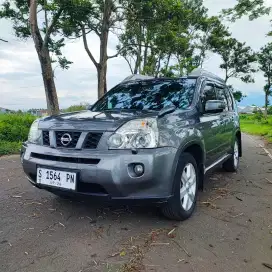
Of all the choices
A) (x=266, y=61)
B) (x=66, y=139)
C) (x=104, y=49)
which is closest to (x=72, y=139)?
(x=66, y=139)

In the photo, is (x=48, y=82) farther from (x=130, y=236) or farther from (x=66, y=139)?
(x=130, y=236)

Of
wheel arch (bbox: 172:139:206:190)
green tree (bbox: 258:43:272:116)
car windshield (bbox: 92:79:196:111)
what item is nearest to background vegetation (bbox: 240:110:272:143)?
green tree (bbox: 258:43:272:116)

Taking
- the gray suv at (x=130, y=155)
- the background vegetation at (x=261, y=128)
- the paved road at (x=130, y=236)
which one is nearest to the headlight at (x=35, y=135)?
the gray suv at (x=130, y=155)

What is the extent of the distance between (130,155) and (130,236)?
0.82 meters

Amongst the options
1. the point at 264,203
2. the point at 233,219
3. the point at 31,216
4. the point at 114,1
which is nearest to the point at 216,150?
the point at 264,203

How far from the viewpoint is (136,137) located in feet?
9.42

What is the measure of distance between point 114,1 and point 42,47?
3.98 m

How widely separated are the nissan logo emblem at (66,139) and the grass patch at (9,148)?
17.5ft

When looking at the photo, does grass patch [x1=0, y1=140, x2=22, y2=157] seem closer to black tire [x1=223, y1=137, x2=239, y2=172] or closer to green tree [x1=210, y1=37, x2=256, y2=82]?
black tire [x1=223, y1=137, x2=239, y2=172]

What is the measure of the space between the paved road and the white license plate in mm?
486

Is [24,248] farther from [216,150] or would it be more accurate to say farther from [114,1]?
[114,1]

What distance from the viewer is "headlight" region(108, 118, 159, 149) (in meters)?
2.86

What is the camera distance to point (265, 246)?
2.83 m

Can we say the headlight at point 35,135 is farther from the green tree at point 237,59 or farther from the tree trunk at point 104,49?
the green tree at point 237,59
